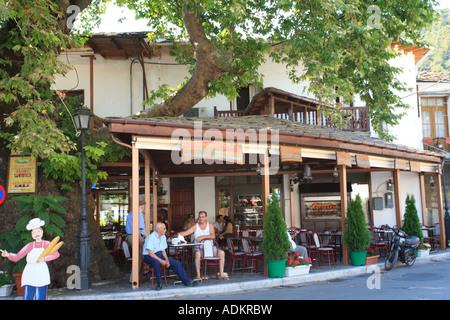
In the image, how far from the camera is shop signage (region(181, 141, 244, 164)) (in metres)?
7.70

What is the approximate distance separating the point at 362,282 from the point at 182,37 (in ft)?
32.9

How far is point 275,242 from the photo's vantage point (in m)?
8.10

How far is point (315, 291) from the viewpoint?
724cm

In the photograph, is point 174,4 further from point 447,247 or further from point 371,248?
point 447,247

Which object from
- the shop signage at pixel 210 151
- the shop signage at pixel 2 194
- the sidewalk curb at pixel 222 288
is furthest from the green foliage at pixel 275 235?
the shop signage at pixel 2 194

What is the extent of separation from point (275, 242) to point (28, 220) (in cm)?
475

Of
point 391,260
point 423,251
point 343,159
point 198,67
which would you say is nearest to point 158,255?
point 343,159

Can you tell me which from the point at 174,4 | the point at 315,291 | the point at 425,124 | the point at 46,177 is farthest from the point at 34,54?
the point at 425,124

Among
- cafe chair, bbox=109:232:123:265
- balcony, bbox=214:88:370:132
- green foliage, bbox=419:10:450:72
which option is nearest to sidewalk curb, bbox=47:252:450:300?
cafe chair, bbox=109:232:123:265

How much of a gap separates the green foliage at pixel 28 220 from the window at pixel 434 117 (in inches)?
638

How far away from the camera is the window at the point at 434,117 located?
1805 cm

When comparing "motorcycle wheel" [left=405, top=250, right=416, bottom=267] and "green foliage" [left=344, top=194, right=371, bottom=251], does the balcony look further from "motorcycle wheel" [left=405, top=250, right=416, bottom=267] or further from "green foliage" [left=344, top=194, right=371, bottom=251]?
"motorcycle wheel" [left=405, top=250, right=416, bottom=267]

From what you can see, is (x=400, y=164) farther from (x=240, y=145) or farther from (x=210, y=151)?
(x=210, y=151)

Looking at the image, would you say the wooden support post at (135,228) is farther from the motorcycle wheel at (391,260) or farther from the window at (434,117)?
the window at (434,117)
